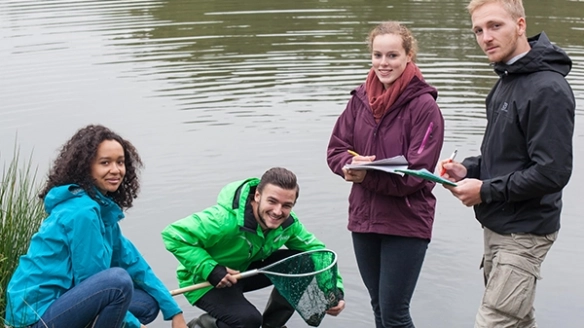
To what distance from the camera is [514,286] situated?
386 centimetres

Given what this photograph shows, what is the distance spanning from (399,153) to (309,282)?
1.00 metres

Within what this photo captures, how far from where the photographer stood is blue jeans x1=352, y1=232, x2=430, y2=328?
4.41m

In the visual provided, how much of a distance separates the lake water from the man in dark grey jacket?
1.81 metres

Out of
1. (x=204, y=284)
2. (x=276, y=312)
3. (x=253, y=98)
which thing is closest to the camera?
(x=204, y=284)

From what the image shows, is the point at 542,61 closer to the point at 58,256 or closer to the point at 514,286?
the point at 514,286

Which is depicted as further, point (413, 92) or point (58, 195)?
point (413, 92)

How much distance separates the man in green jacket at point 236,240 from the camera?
4.92 meters

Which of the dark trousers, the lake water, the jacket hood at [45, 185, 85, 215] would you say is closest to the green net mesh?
the dark trousers

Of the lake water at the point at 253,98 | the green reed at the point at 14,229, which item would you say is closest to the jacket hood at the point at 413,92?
the lake water at the point at 253,98

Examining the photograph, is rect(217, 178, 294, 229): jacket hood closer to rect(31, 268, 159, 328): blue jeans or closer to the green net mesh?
the green net mesh

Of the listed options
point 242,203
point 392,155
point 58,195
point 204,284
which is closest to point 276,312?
point 204,284

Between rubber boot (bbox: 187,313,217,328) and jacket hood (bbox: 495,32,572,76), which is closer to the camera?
jacket hood (bbox: 495,32,572,76)

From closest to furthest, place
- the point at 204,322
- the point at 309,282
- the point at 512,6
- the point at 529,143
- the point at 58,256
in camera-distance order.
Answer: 1. the point at 529,143
2. the point at 512,6
3. the point at 58,256
4. the point at 309,282
5. the point at 204,322

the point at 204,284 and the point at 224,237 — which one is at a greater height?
the point at 224,237
